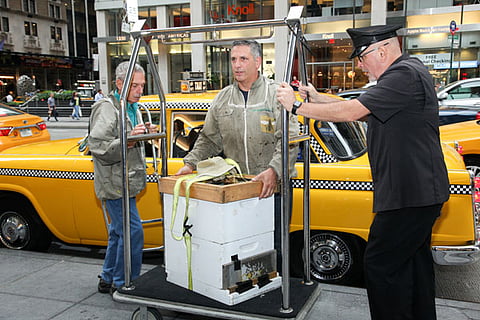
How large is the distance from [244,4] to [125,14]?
1205 inches

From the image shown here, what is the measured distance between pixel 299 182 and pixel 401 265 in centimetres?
160

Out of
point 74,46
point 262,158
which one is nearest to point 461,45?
point 262,158

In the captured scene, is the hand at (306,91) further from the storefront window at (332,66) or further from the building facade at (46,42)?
the building facade at (46,42)

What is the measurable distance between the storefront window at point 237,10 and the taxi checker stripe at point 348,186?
29.2 metres

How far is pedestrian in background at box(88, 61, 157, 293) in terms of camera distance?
12.8 ft

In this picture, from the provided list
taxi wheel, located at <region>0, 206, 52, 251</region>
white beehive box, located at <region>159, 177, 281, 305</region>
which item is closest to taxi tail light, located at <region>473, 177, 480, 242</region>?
white beehive box, located at <region>159, 177, 281, 305</region>

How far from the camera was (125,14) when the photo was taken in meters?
3.75

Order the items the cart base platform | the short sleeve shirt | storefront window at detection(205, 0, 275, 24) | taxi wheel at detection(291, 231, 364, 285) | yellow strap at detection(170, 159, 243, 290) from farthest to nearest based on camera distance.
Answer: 1. storefront window at detection(205, 0, 275, 24)
2. taxi wheel at detection(291, 231, 364, 285)
3. yellow strap at detection(170, 159, 243, 290)
4. the cart base platform
5. the short sleeve shirt

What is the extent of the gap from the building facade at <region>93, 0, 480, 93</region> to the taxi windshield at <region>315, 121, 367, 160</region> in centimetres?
2129

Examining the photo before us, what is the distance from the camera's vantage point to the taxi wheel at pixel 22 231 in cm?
559

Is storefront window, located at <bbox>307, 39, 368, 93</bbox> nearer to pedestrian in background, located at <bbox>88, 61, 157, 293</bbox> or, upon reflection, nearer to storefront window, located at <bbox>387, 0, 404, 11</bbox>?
storefront window, located at <bbox>387, 0, 404, 11</bbox>

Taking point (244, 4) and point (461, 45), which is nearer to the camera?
point (461, 45)

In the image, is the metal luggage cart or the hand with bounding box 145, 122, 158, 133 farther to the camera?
the hand with bounding box 145, 122, 158, 133

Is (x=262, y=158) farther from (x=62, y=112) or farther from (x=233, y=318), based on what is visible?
(x=62, y=112)
